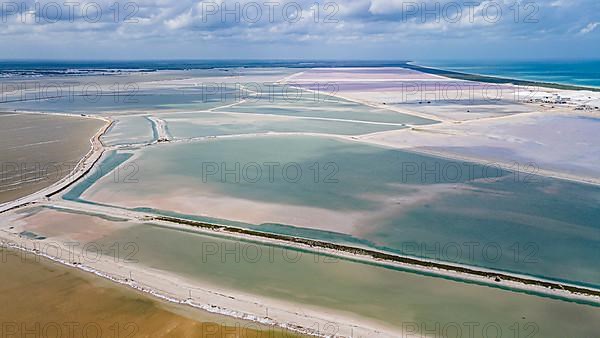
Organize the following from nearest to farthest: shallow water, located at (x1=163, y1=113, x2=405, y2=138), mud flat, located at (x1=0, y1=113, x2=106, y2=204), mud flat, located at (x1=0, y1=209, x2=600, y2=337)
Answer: mud flat, located at (x1=0, y1=209, x2=600, y2=337) < mud flat, located at (x1=0, y1=113, x2=106, y2=204) < shallow water, located at (x1=163, y1=113, x2=405, y2=138)

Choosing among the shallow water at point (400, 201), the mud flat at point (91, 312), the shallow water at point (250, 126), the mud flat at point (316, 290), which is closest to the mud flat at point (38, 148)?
the shallow water at point (400, 201)

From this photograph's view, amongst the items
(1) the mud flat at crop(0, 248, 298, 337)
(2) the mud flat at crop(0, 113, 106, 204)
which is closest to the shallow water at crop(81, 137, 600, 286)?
(2) the mud flat at crop(0, 113, 106, 204)

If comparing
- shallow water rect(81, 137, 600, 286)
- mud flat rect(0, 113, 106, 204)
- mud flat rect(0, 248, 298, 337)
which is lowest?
mud flat rect(0, 248, 298, 337)

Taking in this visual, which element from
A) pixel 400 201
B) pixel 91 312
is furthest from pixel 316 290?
pixel 400 201

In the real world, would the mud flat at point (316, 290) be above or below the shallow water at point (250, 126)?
below

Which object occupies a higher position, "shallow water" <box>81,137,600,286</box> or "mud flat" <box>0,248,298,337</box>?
"shallow water" <box>81,137,600,286</box>

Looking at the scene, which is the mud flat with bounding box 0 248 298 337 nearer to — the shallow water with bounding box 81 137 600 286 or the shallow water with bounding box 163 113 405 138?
the shallow water with bounding box 81 137 600 286

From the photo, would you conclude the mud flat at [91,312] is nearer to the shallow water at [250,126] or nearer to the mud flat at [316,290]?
the mud flat at [316,290]

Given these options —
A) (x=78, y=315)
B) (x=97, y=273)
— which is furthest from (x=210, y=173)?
(x=78, y=315)
